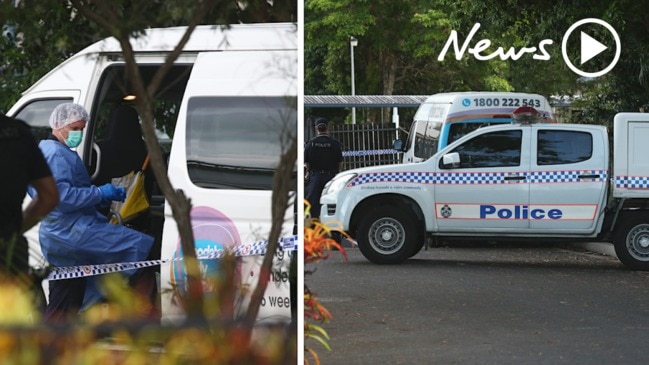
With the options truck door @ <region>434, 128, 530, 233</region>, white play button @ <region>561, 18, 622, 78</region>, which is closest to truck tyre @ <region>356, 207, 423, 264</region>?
truck door @ <region>434, 128, 530, 233</region>

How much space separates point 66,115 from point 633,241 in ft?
6.77

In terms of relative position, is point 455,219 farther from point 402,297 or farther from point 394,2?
point 394,2

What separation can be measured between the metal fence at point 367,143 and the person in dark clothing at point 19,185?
1.02m

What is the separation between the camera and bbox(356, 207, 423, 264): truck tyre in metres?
3.39

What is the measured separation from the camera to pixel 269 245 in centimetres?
256

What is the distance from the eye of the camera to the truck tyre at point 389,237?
11.1 ft

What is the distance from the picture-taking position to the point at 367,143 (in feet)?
10.9

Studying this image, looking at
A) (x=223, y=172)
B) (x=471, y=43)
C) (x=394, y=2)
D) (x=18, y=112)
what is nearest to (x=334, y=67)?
(x=394, y=2)

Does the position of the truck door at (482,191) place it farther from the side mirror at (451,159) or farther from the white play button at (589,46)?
the white play button at (589,46)

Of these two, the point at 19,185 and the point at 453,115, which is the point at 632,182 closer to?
the point at 453,115

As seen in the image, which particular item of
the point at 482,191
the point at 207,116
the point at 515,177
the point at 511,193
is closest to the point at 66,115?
the point at 207,116

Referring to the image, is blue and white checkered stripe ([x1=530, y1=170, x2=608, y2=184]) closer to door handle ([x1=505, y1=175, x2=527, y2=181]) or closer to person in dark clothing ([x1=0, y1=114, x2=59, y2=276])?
door handle ([x1=505, y1=175, x2=527, y2=181])

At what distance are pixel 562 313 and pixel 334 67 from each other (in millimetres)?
1110

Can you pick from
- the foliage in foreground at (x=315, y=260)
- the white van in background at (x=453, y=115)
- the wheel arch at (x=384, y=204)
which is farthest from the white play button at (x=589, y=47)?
the foliage in foreground at (x=315, y=260)
